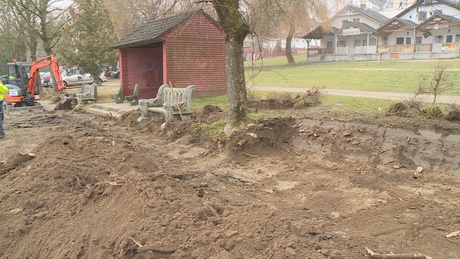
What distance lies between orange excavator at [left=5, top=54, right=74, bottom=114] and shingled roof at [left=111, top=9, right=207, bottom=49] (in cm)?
369

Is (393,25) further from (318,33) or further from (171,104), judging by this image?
(171,104)

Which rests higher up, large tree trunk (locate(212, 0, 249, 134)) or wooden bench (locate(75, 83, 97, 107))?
large tree trunk (locate(212, 0, 249, 134))

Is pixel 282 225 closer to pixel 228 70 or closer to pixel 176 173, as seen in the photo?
pixel 176 173

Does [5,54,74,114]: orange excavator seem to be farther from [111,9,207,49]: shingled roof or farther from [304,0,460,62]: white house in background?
[304,0,460,62]: white house in background

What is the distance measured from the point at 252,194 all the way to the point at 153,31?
1336 cm

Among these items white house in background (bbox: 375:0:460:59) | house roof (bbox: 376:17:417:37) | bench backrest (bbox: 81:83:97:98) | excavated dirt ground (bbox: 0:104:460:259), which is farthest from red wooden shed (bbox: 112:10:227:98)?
house roof (bbox: 376:17:417:37)

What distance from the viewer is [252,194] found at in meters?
6.36

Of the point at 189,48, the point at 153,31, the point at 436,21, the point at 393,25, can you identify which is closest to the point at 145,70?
the point at 153,31

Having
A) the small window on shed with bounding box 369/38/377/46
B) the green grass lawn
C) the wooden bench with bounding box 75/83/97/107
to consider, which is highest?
the small window on shed with bounding box 369/38/377/46

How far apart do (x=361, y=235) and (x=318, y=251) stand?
2.76ft

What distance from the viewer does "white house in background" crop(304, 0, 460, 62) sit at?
141ft

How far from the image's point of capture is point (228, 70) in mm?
9617

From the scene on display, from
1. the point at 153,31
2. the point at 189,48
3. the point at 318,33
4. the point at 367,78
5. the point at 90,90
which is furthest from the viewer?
the point at 318,33

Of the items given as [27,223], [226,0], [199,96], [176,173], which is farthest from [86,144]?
[199,96]
